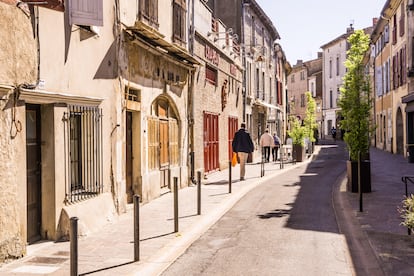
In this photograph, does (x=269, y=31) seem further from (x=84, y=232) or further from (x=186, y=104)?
(x=84, y=232)

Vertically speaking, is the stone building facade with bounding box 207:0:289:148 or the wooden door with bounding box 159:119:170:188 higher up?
the stone building facade with bounding box 207:0:289:148

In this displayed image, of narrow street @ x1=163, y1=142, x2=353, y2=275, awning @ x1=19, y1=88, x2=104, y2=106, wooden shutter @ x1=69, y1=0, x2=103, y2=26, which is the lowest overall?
narrow street @ x1=163, y1=142, x2=353, y2=275

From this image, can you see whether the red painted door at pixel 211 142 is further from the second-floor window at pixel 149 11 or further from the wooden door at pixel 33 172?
the wooden door at pixel 33 172

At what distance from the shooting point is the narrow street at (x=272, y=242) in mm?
6523

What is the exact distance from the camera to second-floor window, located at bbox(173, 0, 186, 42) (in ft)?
49.6

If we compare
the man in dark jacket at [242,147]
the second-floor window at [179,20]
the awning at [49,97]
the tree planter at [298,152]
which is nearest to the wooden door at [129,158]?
the awning at [49,97]

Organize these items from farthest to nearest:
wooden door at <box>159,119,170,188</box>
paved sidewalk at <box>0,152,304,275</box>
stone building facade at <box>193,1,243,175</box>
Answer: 1. stone building facade at <box>193,1,243,175</box>
2. wooden door at <box>159,119,170,188</box>
3. paved sidewalk at <box>0,152,304,275</box>

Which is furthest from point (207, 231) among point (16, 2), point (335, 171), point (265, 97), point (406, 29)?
point (265, 97)

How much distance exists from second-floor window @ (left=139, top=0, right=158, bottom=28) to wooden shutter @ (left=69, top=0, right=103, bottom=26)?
3292 mm

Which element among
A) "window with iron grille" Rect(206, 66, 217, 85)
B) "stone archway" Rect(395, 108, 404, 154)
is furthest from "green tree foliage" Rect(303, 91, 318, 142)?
"window with iron grille" Rect(206, 66, 217, 85)

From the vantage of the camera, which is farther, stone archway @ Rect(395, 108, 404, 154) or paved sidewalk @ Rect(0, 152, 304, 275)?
stone archway @ Rect(395, 108, 404, 154)

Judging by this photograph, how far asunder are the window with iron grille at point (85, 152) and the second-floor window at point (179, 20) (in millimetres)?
6113

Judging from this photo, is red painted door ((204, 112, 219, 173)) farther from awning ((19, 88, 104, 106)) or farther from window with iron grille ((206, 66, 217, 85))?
awning ((19, 88, 104, 106))

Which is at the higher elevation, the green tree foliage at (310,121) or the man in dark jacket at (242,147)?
the green tree foliage at (310,121)
